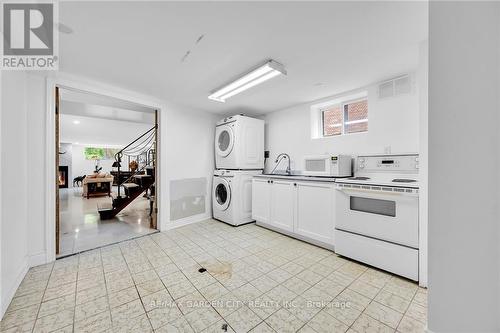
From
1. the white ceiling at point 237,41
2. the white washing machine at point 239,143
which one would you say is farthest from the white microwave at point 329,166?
the white washing machine at point 239,143

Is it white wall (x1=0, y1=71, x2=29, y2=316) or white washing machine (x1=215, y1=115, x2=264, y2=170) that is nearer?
white wall (x1=0, y1=71, x2=29, y2=316)

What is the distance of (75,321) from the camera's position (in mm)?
1362

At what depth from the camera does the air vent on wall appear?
7.61ft

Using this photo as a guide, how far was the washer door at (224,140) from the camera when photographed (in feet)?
11.8

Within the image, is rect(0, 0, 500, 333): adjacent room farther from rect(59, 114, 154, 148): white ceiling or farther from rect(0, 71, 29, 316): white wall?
rect(59, 114, 154, 148): white ceiling

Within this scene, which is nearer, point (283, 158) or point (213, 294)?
point (213, 294)

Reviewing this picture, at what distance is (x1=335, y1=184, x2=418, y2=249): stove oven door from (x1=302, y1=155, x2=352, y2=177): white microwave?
0.40 metres

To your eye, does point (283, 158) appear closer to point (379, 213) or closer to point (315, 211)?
point (315, 211)

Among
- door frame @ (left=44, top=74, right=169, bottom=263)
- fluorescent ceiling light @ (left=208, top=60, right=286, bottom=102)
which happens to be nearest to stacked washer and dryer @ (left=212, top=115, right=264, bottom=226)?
fluorescent ceiling light @ (left=208, top=60, right=286, bottom=102)

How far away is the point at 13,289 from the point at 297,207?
2.97 metres

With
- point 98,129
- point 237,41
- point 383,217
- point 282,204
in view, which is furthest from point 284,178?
point 98,129

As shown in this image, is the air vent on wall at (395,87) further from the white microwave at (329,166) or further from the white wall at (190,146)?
the white wall at (190,146)

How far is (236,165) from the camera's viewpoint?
3553 millimetres

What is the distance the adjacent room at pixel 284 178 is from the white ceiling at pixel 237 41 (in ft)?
0.06
